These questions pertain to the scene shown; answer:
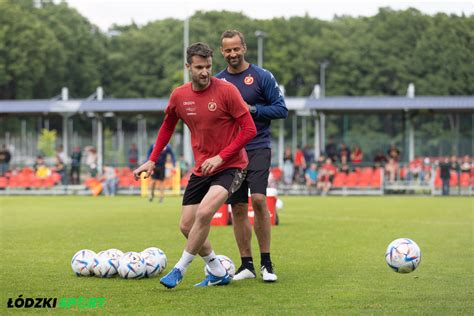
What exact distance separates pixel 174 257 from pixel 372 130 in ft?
136

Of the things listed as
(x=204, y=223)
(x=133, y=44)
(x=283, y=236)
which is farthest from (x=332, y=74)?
(x=204, y=223)

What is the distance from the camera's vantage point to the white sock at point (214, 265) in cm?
895

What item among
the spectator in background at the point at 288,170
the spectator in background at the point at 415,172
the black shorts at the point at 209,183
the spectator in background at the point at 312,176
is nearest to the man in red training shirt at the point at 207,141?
the black shorts at the point at 209,183

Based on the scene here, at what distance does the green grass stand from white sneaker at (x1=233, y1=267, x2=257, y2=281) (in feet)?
0.67

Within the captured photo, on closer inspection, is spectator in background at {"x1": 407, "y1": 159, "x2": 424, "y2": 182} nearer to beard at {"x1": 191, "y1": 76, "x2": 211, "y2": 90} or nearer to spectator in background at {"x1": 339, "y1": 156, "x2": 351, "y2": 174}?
spectator in background at {"x1": 339, "y1": 156, "x2": 351, "y2": 174}

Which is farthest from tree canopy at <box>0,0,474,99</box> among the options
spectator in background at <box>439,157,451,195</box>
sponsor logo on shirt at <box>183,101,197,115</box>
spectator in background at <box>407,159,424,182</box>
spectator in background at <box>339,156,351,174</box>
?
sponsor logo on shirt at <box>183,101,197,115</box>

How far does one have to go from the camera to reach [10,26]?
79438 mm

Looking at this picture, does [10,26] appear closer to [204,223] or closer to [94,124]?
[94,124]

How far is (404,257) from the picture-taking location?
9.36 metres

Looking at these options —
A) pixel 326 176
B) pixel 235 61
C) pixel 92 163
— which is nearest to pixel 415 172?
pixel 326 176

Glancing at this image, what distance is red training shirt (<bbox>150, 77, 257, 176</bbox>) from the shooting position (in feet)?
28.2

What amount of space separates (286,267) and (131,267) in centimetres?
207

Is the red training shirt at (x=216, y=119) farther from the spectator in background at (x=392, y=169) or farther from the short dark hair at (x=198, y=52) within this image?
the spectator in background at (x=392, y=169)

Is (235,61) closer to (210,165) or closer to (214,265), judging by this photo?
(210,165)
